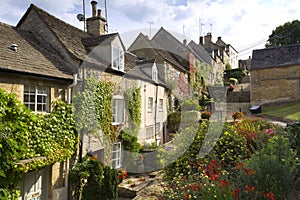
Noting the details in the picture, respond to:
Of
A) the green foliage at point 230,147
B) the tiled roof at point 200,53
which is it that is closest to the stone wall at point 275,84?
the tiled roof at point 200,53

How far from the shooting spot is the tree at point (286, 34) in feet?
136

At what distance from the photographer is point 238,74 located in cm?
4497

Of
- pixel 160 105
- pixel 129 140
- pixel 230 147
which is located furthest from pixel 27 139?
pixel 160 105

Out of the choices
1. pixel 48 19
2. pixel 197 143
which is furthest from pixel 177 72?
pixel 197 143

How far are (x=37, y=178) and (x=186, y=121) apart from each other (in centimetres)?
1452

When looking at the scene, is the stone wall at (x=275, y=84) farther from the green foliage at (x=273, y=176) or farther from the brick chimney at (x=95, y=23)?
the green foliage at (x=273, y=176)

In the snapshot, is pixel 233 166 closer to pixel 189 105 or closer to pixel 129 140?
pixel 129 140

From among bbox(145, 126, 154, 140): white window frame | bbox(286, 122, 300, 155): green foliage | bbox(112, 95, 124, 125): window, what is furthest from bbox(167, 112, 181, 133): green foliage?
bbox(286, 122, 300, 155): green foliage

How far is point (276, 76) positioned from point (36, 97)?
27886mm

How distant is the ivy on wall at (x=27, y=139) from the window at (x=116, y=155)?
3536mm

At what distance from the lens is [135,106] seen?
48.2ft

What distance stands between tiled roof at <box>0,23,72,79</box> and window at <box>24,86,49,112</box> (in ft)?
2.21

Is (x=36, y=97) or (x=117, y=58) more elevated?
(x=117, y=58)

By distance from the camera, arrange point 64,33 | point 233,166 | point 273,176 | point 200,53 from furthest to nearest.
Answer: point 200,53 → point 64,33 → point 233,166 → point 273,176
